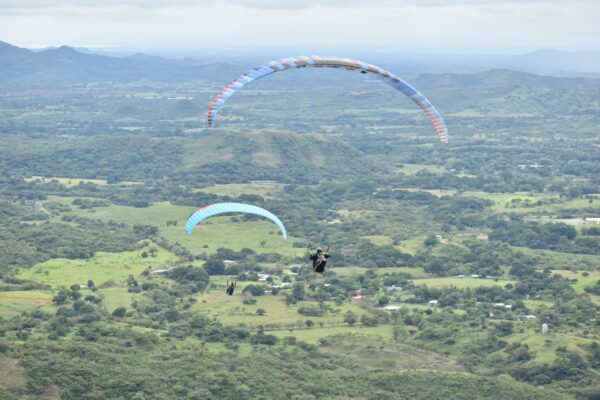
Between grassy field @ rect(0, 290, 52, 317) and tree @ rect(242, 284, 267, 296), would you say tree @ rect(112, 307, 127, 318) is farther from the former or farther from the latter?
tree @ rect(242, 284, 267, 296)

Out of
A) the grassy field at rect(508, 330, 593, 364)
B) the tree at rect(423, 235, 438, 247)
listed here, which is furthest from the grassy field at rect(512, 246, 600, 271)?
the grassy field at rect(508, 330, 593, 364)

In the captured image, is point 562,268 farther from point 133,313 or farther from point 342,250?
point 133,313

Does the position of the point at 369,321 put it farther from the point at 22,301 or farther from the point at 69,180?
the point at 69,180

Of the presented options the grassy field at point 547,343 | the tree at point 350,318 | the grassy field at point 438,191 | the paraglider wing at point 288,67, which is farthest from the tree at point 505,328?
the grassy field at point 438,191

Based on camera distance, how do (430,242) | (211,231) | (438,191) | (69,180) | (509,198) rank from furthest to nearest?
(69,180)
(438,191)
(509,198)
(211,231)
(430,242)

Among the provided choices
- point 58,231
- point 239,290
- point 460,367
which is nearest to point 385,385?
point 460,367

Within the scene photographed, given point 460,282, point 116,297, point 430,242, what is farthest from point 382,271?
point 116,297

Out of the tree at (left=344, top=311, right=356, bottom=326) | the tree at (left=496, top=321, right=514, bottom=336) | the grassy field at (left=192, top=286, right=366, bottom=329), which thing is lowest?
the grassy field at (left=192, top=286, right=366, bottom=329)
